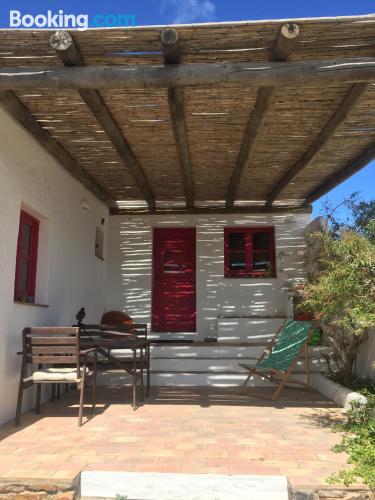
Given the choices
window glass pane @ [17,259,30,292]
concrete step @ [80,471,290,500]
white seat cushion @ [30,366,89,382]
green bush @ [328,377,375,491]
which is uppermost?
window glass pane @ [17,259,30,292]

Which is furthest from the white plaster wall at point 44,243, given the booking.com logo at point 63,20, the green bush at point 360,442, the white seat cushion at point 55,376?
the green bush at point 360,442

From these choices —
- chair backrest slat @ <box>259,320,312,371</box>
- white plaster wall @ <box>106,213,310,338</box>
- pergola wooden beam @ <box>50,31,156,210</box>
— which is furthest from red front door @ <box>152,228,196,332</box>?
chair backrest slat @ <box>259,320,312,371</box>

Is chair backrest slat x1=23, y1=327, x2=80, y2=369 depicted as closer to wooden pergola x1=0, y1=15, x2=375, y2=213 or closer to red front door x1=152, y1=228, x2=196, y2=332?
wooden pergola x1=0, y1=15, x2=375, y2=213

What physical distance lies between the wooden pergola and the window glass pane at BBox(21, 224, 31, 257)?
0.97m

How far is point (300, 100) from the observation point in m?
4.06

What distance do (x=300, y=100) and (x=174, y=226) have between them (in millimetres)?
4283

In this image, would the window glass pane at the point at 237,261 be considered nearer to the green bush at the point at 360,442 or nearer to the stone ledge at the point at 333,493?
the green bush at the point at 360,442

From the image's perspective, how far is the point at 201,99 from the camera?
4.04 meters

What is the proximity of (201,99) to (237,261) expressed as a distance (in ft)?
14.2

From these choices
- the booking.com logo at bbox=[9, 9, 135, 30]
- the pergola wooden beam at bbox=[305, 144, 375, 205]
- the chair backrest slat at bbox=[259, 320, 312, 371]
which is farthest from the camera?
the pergola wooden beam at bbox=[305, 144, 375, 205]

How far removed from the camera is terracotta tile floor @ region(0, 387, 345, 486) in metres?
2.76

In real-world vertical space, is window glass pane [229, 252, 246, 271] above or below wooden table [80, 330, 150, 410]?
above

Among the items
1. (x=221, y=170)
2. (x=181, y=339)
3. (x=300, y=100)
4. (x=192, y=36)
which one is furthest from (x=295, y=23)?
(x=181, y=339)

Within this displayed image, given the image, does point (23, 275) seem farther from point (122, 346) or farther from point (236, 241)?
point (236, 241)
